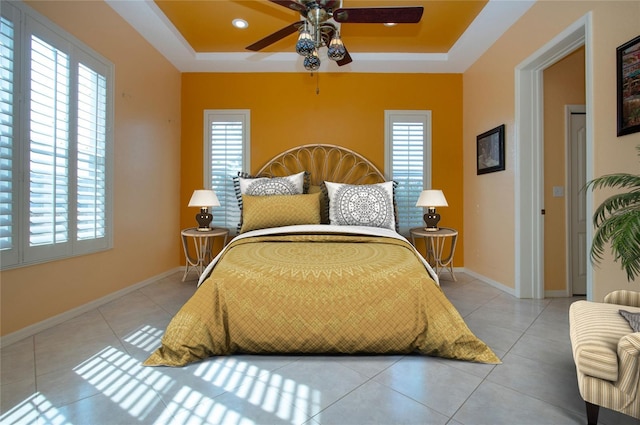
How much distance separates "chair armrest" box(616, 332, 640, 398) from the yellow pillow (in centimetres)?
214

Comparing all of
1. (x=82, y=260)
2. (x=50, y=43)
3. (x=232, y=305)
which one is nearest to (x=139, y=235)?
(x=82, y=260)

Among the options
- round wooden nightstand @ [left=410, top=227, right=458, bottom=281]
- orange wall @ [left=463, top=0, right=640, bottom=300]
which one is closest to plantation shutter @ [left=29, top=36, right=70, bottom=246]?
round wooden nightstand @ [left=410, top=227, right=458, bottom=281]

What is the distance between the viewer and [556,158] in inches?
115

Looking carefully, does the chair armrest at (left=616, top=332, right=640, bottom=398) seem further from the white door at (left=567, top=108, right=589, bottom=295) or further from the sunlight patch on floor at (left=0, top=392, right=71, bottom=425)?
the white door at (left=567, top=108, right=589, bottom=295)

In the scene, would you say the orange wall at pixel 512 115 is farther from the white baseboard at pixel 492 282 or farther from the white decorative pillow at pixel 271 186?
the white decorative pillow at pixel 271 186

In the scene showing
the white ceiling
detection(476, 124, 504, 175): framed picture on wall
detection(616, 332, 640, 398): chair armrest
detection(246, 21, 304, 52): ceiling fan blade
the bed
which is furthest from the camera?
detection(476, 124, 504, 175): framed picture on wall

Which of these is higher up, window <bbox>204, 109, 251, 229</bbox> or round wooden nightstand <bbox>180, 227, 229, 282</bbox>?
window <bbox>204, 109, 251, 229</bbox>

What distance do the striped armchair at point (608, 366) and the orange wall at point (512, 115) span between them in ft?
2.93

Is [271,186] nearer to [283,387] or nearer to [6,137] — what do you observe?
[6,137]

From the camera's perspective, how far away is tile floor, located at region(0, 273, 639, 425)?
123 centimetres

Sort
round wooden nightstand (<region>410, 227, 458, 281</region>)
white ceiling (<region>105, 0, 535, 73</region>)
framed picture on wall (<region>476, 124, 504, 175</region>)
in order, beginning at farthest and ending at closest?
round wooden nightstand (<region>410, 227, 458, 281</region>), framed picture on wall (<region>476, 124, 504, 175</region>), white ceiling (<region>105, 0, 535, 73</region>)

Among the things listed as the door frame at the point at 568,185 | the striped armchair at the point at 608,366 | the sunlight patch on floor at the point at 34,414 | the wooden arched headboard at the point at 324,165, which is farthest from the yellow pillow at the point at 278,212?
the door frame at the point at 568,185

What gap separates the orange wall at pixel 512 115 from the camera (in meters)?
1.85

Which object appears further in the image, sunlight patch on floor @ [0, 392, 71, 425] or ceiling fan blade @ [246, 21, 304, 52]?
ceiling fan blade @ [246, 21, 304, 52]
